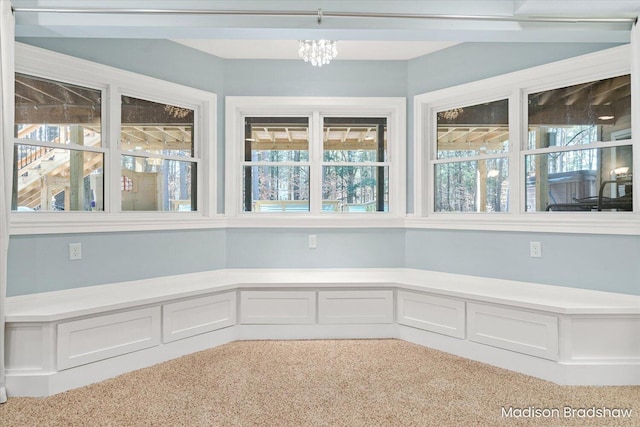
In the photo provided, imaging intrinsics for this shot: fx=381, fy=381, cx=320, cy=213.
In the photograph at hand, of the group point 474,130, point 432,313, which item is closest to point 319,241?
point 432,313

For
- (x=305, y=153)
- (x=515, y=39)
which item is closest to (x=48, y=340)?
(x=305, y=153)

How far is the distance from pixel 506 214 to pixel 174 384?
2789 mm

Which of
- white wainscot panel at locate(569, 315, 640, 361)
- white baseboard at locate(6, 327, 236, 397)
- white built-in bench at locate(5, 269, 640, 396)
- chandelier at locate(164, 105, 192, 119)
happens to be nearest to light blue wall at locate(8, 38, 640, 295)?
white built-in bench at locate(5, 269, 640, 396)

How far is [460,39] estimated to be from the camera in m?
2.55

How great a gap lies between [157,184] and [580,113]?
345cm

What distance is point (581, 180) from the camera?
2.85m

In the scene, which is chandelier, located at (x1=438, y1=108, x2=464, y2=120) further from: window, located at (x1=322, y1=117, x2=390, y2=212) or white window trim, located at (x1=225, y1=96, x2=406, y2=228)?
window, located at (x1=322, y1=117, x2=390, y2=212)

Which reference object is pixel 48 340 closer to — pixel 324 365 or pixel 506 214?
pixel 324 365

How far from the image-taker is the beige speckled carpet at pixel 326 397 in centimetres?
202

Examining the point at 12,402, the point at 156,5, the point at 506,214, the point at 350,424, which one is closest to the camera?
the point at 350,424

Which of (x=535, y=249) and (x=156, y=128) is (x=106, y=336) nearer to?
(x=156, y=128)

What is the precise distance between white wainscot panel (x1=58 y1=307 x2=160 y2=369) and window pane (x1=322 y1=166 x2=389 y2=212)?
185cm

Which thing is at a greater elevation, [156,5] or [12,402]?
[156,5]

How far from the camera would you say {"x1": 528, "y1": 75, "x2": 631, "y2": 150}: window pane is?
271 cm
